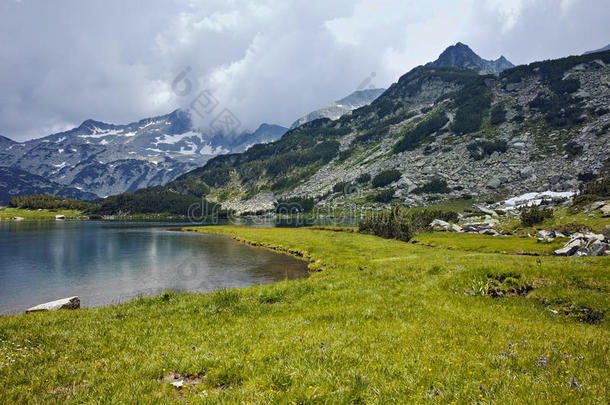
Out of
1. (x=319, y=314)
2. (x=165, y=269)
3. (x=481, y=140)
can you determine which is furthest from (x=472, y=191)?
(x=319, y=314)

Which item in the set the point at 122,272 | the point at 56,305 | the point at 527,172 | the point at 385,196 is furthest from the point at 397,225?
the point at 385,196

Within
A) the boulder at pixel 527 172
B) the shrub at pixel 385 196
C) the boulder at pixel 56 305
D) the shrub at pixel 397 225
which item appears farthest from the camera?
the shrub at pixel 385 196

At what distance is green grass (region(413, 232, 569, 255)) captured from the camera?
36.6 metres

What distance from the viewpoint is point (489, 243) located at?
4550 centimetres

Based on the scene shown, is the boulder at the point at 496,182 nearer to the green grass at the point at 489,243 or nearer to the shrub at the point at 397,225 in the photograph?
the shrub at the point at 397,225

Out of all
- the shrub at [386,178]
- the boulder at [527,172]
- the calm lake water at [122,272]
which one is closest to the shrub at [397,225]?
the calm lake water at [122,272]

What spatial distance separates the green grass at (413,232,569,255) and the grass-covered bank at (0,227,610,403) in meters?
23.9

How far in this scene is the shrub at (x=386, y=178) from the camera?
188750 mm

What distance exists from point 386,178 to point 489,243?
150 meters

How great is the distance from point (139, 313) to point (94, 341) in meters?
4.49

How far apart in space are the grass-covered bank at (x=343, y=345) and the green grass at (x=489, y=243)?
23.9 m

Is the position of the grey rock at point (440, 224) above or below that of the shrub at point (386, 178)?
below

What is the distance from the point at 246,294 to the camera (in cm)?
1695

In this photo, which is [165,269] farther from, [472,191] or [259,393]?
[472,191]
